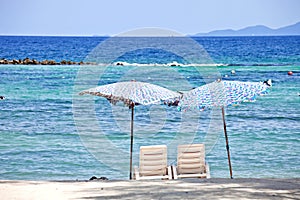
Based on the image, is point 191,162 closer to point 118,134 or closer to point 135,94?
point 135,94

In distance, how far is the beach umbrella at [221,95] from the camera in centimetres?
964

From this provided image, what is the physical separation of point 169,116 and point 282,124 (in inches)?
159

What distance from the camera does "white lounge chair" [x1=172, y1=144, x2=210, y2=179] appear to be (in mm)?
10095

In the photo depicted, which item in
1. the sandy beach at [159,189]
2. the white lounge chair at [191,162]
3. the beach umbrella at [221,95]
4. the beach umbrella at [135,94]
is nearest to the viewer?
the sandy beach at [159,189]

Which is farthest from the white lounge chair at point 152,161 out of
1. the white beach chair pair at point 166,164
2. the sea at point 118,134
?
the sea at point 118,134

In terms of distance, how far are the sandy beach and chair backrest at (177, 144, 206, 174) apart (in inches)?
45.8

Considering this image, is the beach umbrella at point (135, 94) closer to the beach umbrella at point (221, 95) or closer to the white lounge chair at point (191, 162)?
the beach umbrella at point (221, 95)

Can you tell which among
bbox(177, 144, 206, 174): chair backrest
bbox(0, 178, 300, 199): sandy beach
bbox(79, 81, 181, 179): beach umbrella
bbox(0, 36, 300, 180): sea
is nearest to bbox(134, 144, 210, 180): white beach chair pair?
bbox(177, 144, 206, 174): chair backrest

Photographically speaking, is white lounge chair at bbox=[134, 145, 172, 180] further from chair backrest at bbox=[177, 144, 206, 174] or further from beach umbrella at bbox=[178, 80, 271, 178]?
beach umbrella at bbox=[178, 80, 271, 178]

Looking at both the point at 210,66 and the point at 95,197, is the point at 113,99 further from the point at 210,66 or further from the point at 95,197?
the point at 210,66

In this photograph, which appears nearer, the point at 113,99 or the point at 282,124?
the point at 113,99

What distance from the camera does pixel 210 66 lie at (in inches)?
1976

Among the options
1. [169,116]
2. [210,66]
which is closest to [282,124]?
[169,116]

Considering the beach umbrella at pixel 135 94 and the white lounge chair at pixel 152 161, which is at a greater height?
the beach umbrella at pixel 135 94
